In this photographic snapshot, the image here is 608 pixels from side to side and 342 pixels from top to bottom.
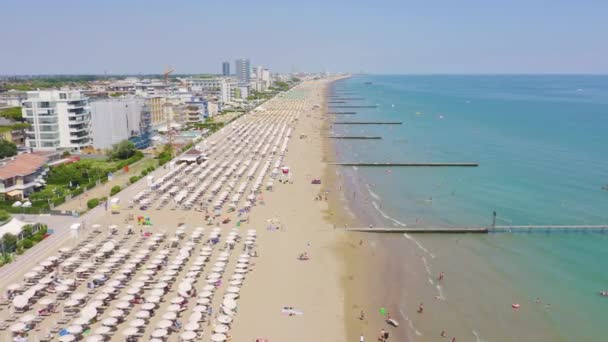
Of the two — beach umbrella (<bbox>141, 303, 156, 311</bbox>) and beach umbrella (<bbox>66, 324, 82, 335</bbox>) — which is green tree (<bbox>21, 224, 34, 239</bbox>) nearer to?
beach umbrella (<bbox>66, 324, 82, 335</bbox>)

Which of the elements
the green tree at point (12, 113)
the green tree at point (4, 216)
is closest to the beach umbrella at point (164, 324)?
the green tree at point (4, 216)

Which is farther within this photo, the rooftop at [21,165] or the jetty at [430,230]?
the rooftop at [21,165]

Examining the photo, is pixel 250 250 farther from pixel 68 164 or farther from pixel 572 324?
pixel 68 164

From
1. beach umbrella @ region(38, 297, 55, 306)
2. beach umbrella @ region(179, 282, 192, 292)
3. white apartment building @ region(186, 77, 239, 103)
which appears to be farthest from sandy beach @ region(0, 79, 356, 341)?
white apartment building @ region(186, 77, 239, 103)

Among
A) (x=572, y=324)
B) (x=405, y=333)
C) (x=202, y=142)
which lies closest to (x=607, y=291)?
(x=572, y=324)

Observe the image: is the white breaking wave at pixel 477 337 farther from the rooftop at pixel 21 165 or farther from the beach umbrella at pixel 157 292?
the rooftop at pixel 21 165
